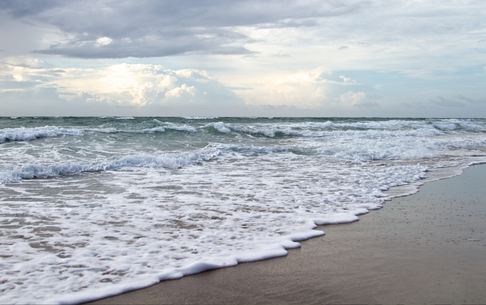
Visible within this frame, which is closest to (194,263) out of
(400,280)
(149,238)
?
(149,238)

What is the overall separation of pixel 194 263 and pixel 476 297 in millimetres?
2341

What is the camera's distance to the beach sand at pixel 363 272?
8.47 ft

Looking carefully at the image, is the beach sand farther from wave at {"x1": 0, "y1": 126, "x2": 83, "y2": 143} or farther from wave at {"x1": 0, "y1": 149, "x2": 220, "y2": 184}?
wave at {"x1": 0, "y1": 126, "x2": 83, "y2": 143}

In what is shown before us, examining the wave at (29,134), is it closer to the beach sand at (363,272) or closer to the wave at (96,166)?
the wave at (96,166)

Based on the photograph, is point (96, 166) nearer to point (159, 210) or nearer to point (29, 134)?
point (159, 210)

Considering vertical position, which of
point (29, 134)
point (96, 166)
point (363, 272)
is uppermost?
point (29, 134)

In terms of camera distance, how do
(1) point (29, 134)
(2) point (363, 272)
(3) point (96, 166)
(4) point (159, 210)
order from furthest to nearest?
(1) point (29, 134), (3) point (96, 166), (4) point (159, 210), (2) point (363, 272)

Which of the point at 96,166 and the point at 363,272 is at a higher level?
the point at 96,166

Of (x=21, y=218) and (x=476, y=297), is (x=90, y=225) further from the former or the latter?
(x=476, y=297)

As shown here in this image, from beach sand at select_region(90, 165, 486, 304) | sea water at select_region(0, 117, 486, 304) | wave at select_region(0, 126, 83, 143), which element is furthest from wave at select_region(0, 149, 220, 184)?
wave at select_region(0, 126, 83, 143)

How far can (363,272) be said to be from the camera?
2.99 m

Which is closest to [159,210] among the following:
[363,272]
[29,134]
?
[363,272]

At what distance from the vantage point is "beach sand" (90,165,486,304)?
102 inches

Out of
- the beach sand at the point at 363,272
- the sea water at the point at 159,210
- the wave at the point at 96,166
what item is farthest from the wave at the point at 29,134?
the beach sand at the point at 363,272
